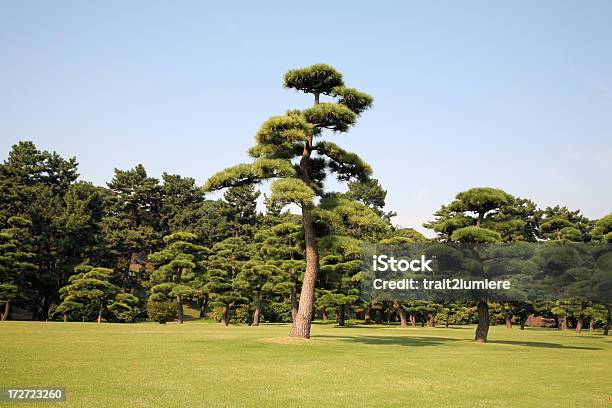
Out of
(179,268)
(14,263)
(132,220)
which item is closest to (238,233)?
(132,220)

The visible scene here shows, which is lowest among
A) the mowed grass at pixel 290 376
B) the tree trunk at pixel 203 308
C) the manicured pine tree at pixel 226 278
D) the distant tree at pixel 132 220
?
the mowed grass at pixel 290 376

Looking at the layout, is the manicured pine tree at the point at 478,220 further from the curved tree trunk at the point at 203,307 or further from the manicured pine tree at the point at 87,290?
the curved tree trunk at the point at 203,307

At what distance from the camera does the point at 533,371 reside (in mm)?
13469

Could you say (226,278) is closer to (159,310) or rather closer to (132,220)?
(159,310)

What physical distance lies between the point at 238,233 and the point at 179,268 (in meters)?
23.6

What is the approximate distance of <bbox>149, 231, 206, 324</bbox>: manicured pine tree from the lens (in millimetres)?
41406

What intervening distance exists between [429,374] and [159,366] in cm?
599

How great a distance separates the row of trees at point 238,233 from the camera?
20.5m

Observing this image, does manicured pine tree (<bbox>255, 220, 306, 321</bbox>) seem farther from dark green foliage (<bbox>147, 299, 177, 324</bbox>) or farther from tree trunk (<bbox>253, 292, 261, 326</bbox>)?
dark green foliage (<bbox>147, 299, 177, 324</bbox>)

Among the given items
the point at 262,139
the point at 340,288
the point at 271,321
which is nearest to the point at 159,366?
the point at 262,139

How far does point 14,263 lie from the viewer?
37312 millimetres

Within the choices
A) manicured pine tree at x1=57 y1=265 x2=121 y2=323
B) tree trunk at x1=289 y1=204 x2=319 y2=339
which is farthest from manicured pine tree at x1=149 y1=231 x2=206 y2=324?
tree trunk at x1=289 y1=204 x2=319 y2=339

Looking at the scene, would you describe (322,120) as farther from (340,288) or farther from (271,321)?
(271,321)

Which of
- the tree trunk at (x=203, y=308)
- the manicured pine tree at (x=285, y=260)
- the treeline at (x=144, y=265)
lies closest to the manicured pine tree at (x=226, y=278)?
the treeline at (x=144, y=265)
